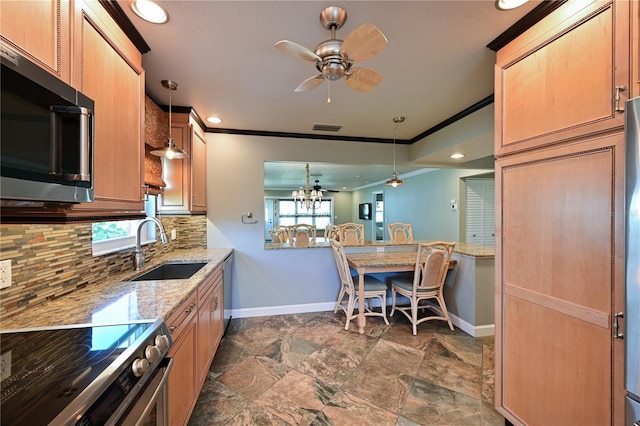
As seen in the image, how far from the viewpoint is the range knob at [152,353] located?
993mm

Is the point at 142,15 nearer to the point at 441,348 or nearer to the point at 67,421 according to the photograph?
the point at 67,421

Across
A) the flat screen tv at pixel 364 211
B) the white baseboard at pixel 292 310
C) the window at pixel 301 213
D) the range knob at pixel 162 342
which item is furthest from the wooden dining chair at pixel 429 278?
the window at pixel 301 213

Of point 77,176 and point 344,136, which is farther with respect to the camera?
point 344,136

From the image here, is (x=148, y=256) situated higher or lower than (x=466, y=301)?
higher

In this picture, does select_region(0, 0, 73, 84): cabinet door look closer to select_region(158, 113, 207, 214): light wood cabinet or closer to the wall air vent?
select_region(158, 113, 207, 214): light wood cabinet

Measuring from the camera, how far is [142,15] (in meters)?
1.41

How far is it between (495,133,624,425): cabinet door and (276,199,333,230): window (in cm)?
960

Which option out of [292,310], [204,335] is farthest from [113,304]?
[292,310]

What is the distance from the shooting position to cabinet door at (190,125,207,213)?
2.77m

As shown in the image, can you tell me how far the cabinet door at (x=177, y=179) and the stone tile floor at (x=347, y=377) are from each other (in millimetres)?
1521

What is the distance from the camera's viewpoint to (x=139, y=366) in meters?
0.93

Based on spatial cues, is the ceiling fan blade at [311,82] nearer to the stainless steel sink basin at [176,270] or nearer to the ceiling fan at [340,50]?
the ceiling fan at [340,50]

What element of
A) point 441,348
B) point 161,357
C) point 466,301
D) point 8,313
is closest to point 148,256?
point 8,313

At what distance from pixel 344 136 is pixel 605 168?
111 inches
